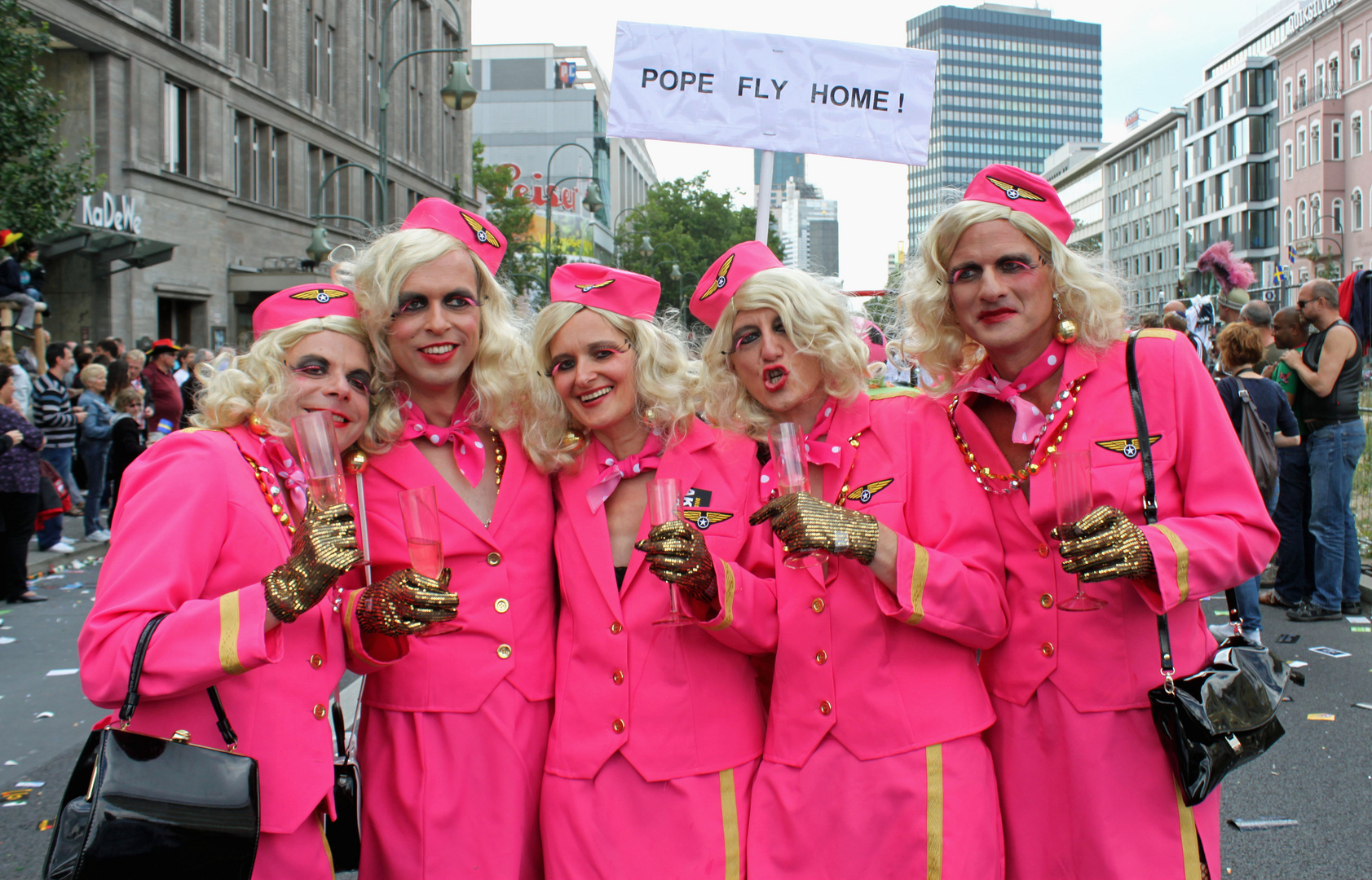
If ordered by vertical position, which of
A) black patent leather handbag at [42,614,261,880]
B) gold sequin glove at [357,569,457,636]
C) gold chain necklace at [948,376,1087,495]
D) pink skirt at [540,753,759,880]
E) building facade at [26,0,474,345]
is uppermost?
building facade at [26,0,474,345]

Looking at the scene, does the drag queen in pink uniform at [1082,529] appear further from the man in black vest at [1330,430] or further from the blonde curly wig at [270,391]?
the man in black vest at [1330,430]

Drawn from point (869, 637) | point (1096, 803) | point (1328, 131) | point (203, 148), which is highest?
point (1328, 131)

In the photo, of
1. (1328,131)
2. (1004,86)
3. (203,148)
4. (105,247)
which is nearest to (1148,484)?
(105,247)

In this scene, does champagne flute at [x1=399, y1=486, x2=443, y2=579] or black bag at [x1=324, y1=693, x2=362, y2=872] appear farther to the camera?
black bag at [x1=324, y1=693, x2=362, y2=872]

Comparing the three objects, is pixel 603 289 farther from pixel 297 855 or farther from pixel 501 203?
pixel 501 203

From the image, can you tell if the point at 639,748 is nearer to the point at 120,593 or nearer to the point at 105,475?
the point at 120,593

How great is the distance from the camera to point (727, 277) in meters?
3.05

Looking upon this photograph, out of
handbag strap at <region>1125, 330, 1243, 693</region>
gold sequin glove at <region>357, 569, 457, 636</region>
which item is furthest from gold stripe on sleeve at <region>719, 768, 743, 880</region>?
handbag strap at <region>1125, 330, 1243, 693</region>

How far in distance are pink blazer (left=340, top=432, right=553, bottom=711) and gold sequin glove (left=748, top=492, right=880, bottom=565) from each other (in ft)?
2.48

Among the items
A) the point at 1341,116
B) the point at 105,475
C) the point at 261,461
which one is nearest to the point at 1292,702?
the point at 261,461

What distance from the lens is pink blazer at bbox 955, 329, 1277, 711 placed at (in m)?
2.36

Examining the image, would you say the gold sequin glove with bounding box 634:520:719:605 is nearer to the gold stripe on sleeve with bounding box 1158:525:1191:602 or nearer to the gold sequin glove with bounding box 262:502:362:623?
the gold sequin glove with bounding box 262:502:362:623

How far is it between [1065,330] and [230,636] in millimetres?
2195

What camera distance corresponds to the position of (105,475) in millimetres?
12938
